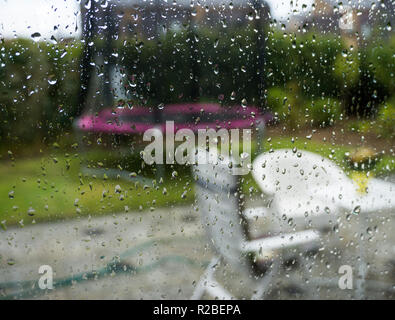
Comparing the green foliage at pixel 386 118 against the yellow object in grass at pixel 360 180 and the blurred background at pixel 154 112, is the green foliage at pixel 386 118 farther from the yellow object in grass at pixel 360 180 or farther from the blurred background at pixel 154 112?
the yellow object in grass at pixel 360 180

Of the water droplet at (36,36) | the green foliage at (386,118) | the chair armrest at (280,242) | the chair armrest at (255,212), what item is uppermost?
the water droplet at (36,36)

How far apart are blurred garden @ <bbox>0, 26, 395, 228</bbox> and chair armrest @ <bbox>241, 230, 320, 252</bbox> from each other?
0.16 m

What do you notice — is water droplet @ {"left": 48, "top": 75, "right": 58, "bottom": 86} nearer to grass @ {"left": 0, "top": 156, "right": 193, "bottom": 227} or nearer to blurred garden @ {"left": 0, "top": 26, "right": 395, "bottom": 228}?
blurred garden @ {"left": 0, "top": 26, "right": 395, "bottom": 228}

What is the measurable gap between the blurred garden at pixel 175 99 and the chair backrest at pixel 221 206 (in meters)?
0.05

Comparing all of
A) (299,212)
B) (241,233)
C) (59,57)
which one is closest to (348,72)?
(299,212)

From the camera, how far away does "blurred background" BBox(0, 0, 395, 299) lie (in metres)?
0.90

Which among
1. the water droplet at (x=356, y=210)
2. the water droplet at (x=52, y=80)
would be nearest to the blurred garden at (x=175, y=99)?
the water droplet at (x=52, y=80)

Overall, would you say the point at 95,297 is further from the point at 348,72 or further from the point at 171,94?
the point at 348,72

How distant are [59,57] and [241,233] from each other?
0.70m

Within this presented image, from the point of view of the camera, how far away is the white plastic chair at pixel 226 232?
1046mm

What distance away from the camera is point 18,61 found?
89cm

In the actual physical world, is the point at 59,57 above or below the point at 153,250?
above

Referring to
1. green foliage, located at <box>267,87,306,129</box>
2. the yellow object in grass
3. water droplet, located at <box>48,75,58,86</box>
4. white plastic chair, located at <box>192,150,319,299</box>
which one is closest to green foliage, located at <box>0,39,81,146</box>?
water droplet, located at <box>48,75,58,86</box>
